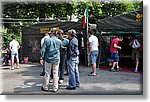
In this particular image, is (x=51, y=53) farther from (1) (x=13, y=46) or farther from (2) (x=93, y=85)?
(1) (x=13, y=46)

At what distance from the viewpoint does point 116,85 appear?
7438mm

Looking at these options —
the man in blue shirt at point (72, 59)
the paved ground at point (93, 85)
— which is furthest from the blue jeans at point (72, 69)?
the paved ground at point (93, 85)

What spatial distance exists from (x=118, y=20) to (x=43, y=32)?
544cm

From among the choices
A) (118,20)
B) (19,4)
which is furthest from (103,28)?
(19,4)

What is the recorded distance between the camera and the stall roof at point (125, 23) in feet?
30.6

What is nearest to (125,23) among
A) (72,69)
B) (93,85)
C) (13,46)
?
(93,85)

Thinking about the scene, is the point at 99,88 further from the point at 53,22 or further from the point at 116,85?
the point at 53,22

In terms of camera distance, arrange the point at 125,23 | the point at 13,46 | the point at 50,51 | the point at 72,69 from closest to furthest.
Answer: the point at 50,51
the point at 72,69
the point at 125,23
the point at 13,46

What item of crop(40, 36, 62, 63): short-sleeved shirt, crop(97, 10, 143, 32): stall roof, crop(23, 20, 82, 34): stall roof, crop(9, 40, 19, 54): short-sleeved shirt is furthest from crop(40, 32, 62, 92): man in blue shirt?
crop(23, 20, 82, 34): stall roof

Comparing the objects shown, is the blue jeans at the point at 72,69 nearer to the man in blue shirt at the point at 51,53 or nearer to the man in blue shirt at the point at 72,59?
the man in blue shirt at the point at 72,59

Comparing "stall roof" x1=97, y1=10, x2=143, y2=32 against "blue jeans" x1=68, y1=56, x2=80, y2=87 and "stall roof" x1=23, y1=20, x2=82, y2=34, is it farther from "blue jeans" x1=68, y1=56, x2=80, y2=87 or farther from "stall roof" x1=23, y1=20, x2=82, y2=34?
"blue jeans" x1=68, y1=56, x2=80, y2=87

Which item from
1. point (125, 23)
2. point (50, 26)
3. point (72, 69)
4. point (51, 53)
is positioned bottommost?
point (72, 69)

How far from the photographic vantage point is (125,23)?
9680 mm

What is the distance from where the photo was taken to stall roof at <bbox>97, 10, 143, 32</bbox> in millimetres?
9319
